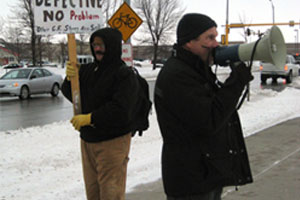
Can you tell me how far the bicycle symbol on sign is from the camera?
8.88 metres

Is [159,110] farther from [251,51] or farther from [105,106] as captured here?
[105,106]

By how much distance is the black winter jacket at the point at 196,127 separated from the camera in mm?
2133

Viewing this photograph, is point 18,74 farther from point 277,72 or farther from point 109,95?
point 277,72

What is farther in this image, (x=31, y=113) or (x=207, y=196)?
(x=31, y=113)

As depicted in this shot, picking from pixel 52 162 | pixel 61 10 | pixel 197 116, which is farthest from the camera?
pixel 52 162

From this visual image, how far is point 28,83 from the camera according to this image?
58.1ft

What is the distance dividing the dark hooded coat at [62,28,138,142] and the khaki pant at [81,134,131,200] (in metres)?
0.07

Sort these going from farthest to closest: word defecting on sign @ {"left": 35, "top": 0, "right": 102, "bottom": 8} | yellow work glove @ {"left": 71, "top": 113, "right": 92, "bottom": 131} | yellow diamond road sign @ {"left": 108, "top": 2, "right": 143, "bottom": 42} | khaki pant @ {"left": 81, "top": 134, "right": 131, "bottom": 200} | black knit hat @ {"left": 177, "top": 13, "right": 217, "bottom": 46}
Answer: yellow diamond road sign @ {"left": 108, "top": 2, "right": 143, "bottom": 42} < word defecting on sign @ {"left": 35, "top": 0, "right": 102, "bottom": 8} < khaki pant @ {"left": 81, "top": 134, "right": 131, "bottom": 200} < yellow work glove @ {"left": 71, "top": 113, "right": 92, "bottom": 131} < black knit hat @ {"left": 177, "top": 13, "right": 217, "bottom": 46}

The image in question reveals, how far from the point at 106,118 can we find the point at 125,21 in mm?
6162

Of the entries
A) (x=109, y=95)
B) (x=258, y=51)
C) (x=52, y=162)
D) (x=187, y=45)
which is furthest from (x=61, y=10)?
(x=52, y=162)

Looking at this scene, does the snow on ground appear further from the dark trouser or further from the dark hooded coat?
the dark trouser

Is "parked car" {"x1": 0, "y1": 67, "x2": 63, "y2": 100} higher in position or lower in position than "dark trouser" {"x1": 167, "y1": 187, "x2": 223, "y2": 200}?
lower

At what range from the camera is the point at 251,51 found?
7.30 ft

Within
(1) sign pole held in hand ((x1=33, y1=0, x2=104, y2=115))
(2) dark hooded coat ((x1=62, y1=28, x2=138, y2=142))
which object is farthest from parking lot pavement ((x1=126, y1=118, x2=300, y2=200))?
(1) sign pole held in hand ((x1=33, y1=0, x2=104, y2=115))
